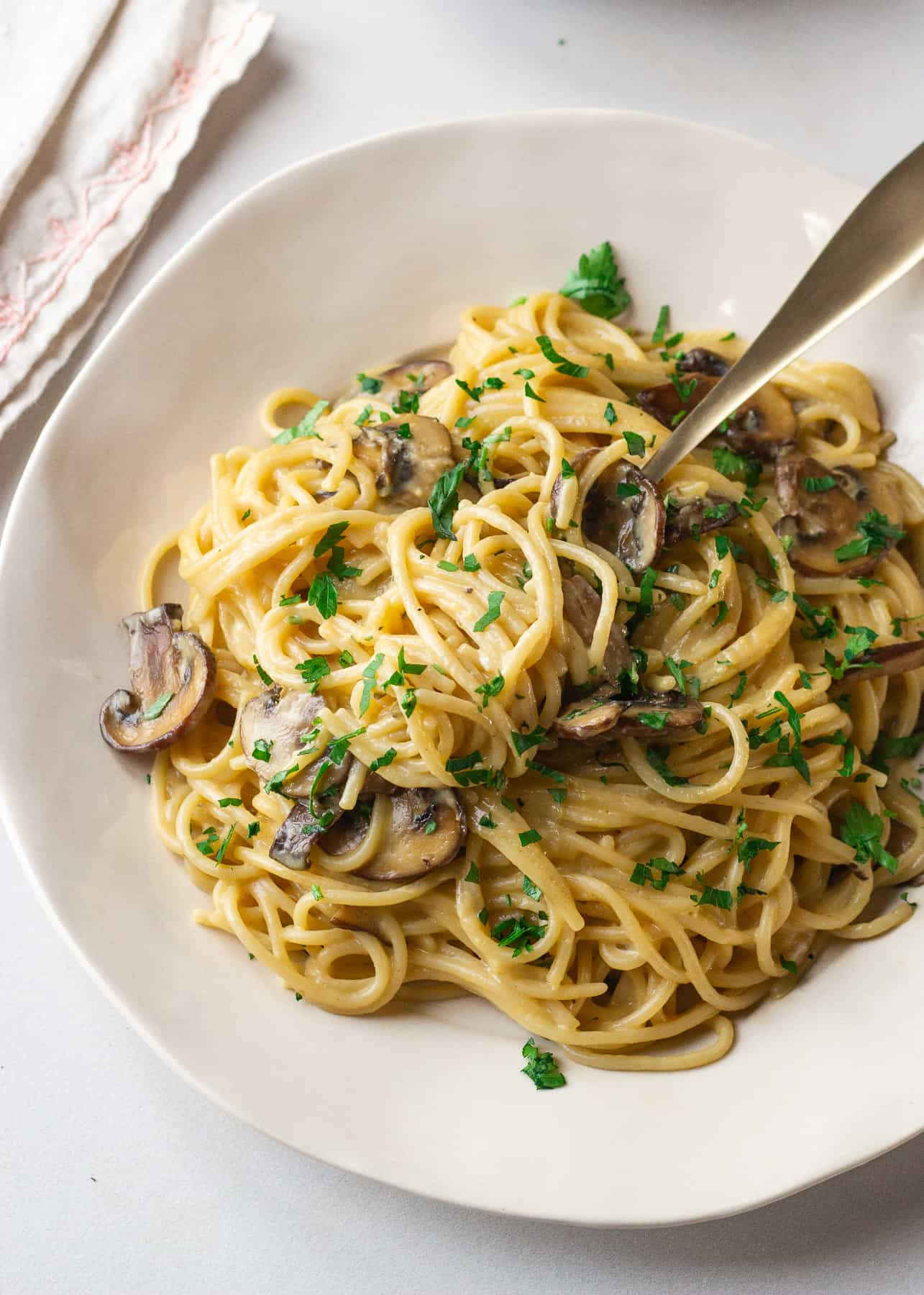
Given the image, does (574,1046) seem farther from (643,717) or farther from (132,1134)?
(132,1134)

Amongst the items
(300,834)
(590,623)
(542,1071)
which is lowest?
(542,1071)

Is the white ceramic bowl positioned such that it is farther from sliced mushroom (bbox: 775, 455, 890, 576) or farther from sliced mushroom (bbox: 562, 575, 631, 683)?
sliced mushroom (bbox: 562, 575, 631, 683)

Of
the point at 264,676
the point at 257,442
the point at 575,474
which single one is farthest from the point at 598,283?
the point at 264,676

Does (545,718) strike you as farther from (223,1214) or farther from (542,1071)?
(223,1214)

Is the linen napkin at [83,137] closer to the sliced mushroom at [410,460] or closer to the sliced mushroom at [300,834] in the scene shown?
the sliced mushroom at [410,460]

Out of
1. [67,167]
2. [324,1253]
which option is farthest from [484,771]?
[67,167]

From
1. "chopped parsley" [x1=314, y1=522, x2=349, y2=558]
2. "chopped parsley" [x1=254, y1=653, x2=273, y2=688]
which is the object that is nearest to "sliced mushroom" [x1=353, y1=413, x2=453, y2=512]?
"chopped parsley" [x1=314, y1=522, x2=349, y2=558]
